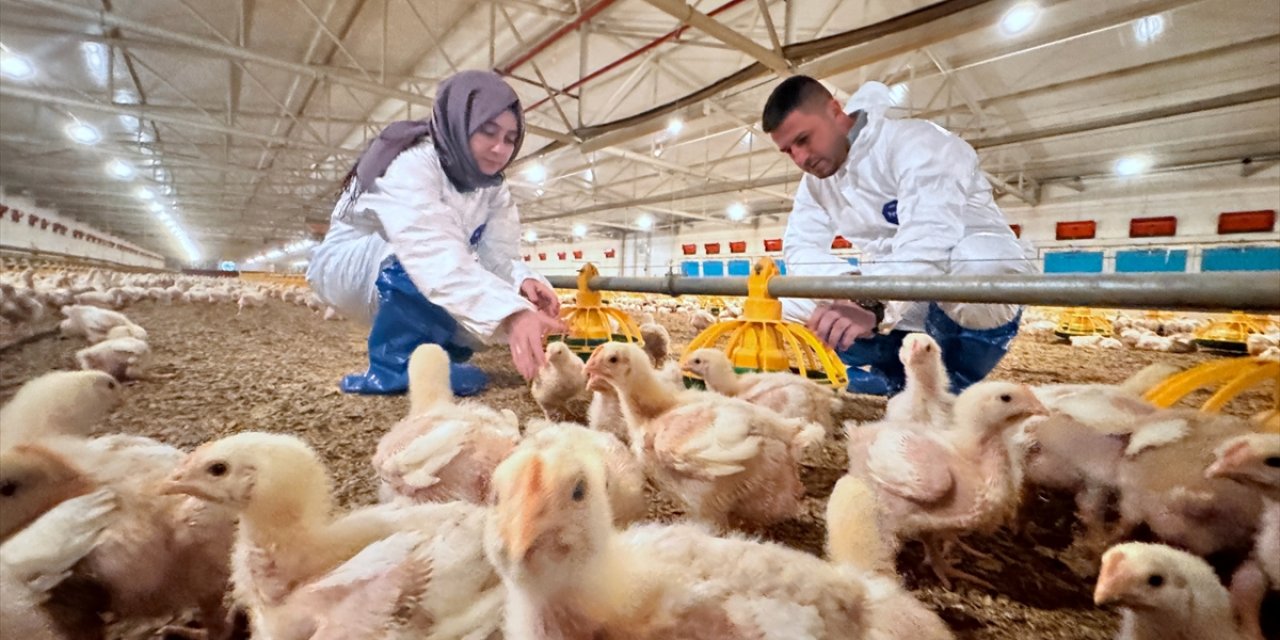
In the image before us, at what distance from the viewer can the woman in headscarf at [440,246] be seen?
1.52 meters

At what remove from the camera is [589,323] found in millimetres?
2557

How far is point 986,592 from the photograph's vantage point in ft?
2.96

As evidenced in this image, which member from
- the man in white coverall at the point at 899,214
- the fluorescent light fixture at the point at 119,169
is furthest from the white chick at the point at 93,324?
the fluorescent light fixture at the point at 119,169

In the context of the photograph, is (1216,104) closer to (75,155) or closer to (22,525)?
(22,525)

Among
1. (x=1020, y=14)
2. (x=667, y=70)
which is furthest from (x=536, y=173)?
(x=1020, y=14)

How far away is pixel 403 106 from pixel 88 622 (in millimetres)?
7574

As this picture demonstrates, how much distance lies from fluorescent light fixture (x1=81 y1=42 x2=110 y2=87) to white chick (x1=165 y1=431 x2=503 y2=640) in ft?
20.3

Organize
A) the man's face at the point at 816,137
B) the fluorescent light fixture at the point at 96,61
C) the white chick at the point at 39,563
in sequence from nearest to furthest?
the white chick at the point at 39,563, the man's face at the point at 816,137, the fluorescent light fixture at the point at 96,61

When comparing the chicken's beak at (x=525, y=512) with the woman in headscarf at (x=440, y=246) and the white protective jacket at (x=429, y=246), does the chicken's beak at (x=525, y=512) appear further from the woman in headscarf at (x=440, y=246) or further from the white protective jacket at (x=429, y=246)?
the white protective jacket at (x=429, y=246)

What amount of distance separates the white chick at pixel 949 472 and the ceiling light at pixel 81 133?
354 inches

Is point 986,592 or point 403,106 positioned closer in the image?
point 986,592

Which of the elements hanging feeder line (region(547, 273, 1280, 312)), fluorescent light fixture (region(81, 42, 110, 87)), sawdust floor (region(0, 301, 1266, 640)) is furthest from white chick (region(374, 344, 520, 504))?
fluorescent light fixture (region(81, 42, 110, 87))

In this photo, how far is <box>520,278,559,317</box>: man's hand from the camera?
6.97 ft

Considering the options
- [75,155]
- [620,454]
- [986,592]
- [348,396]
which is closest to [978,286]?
[986,592]
